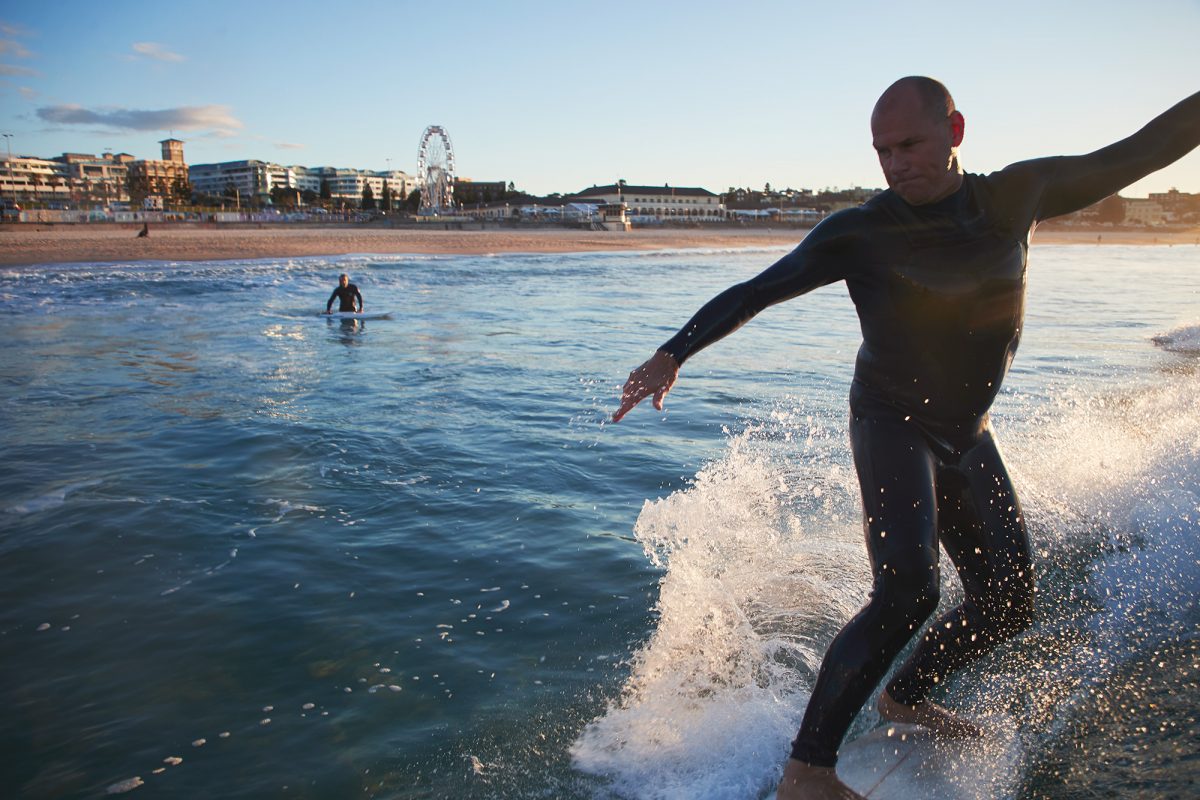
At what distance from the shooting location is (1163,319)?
21.0m

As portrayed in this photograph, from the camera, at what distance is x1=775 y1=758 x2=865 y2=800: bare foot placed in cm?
274

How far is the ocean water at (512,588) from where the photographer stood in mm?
3504

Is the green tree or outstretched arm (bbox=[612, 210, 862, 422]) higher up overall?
the green tree

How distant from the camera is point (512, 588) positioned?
543 centimetres

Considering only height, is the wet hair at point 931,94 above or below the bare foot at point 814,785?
above

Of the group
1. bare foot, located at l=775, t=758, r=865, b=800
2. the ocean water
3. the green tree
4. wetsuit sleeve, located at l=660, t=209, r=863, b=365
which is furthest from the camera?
the green tree

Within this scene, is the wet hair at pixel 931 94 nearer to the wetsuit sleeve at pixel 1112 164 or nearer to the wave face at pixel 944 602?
the wetsuit sleeve at pixel 1112 164

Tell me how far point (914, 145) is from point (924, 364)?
773 millimetres

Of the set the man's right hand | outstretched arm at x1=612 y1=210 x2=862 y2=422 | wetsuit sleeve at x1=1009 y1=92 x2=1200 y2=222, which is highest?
wetsuit sleeve at x1=1009 y1=92 x2=1200 y2=222

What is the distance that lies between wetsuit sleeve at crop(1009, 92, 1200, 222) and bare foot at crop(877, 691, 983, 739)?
78.1 inches

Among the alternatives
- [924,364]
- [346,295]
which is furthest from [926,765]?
[346,295]

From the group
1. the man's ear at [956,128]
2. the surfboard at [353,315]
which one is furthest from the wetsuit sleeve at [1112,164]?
the surfboard at [353,315]

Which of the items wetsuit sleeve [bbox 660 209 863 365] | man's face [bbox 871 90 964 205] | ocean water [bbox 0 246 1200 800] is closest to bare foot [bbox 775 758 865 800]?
ocean water [bbox 0 246 1200 800]

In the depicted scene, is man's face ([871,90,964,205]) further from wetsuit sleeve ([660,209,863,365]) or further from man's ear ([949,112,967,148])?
wetsuit sleeve ([660,209,863,365])
